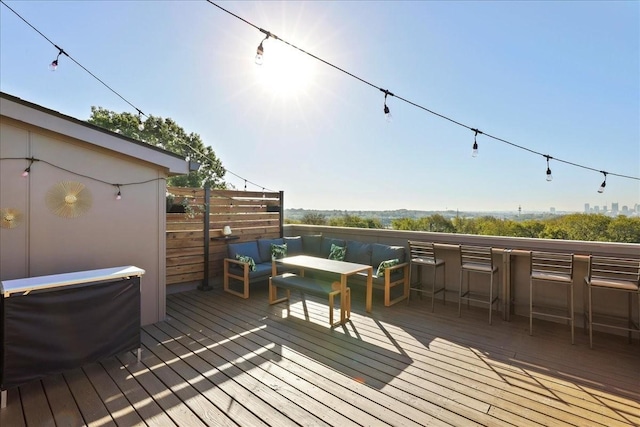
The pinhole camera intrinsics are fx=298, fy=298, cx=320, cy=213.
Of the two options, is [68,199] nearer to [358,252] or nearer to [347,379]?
[347,379]

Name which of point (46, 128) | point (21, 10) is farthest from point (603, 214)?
point (21, 10)

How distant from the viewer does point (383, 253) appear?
16.9 feet

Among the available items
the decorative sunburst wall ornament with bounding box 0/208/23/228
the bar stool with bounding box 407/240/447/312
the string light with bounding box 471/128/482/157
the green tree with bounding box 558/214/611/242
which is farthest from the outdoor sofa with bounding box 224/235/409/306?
the green tree with bounding box 558/214/611/242

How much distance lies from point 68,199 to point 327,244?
4.11 meters

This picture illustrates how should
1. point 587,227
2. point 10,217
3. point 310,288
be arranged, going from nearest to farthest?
point 10,217
point 310,288
point 587,227

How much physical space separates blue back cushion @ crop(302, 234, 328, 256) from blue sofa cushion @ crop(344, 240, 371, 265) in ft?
2.55

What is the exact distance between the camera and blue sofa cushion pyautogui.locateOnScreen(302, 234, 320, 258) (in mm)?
6234

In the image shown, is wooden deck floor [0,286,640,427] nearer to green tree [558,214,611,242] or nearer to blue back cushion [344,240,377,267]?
blue back cushion [344,240,377,267]

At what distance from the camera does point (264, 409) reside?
212 centimetres

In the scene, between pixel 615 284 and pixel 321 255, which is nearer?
pixel 615 284

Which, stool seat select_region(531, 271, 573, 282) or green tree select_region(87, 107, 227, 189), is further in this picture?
green tree select_region(87, 107, 227, 189)

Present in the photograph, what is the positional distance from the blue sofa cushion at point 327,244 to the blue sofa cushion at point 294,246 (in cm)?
50

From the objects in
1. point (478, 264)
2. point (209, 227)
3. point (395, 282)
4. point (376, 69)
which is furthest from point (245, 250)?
point (376, 69)

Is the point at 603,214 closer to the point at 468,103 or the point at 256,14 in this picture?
the point at 468,103
